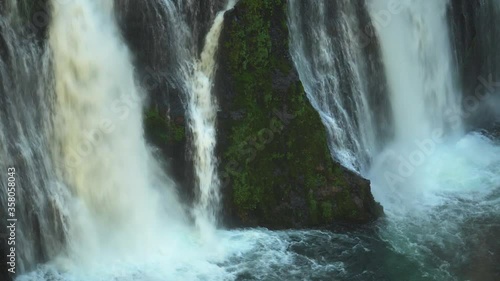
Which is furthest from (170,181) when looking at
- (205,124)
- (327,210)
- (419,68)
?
(419,68)

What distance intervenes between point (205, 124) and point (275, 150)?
2.04 metres

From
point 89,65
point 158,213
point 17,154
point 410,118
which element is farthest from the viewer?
point 410,118

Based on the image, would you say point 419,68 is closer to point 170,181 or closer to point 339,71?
point 339,71

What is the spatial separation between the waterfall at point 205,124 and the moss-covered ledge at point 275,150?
10.5 inches

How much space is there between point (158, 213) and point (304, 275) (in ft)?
14.0

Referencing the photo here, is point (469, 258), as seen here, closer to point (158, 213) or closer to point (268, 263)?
point (268, 263)

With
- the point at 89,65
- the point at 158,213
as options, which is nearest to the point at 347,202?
the point at 158,213

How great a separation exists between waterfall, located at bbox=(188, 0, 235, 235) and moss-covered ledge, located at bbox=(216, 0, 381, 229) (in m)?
0.27

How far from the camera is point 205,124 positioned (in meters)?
19.0

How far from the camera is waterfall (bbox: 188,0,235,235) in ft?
61.8

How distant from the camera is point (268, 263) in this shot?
698 inches

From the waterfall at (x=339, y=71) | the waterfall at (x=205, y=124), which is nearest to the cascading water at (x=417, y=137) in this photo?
the waterfall at (x=339, y=71)

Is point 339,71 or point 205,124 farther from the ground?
point 339,71

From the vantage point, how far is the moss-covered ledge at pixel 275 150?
19047 mm
